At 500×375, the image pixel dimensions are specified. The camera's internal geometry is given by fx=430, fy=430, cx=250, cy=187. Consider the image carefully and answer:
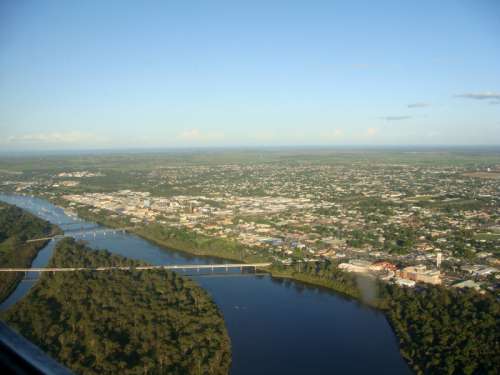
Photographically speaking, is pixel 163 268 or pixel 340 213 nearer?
pixel 163 268

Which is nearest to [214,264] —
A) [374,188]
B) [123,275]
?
[123,275]

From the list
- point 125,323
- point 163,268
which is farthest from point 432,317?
point 163,268

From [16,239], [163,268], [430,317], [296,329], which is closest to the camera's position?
[430,317]

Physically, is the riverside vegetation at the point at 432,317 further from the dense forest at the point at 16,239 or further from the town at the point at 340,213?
the dense forest at the point at 16,239

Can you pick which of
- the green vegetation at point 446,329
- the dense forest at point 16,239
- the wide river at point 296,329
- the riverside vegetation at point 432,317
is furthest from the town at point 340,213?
the dense forest at point 16,239

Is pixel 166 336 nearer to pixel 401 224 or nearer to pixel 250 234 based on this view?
pixel 250 234

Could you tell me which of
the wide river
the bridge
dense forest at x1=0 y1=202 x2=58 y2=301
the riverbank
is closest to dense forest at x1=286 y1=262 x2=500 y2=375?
the riverbank

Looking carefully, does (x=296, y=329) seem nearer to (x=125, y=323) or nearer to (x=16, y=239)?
(x=125, y=323)
